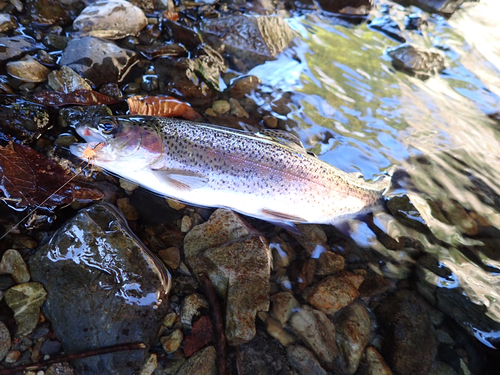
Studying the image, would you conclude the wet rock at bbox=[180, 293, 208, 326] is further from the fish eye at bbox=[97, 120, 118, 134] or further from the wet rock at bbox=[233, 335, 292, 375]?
the fish eye at bbox=[97, 120, 118, 134]

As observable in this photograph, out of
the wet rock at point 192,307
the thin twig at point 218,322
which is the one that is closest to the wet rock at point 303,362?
the thin twig at point 218,322

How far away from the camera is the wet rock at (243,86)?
451cm

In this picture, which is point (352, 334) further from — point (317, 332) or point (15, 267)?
point (15, 267)

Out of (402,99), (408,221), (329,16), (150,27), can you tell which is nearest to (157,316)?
(408,221)

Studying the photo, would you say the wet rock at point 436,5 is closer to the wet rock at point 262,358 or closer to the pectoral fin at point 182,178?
the pectoral fin at point 182,178

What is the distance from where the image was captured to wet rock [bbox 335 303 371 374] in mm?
2959

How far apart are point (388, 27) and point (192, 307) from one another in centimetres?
757

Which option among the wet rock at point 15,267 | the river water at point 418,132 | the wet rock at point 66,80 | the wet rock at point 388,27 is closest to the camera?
the wet rock at point 15,267

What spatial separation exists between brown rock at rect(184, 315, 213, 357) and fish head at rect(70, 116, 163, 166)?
1743 millimetres

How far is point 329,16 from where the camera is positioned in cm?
694

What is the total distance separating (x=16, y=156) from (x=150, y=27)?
309cm

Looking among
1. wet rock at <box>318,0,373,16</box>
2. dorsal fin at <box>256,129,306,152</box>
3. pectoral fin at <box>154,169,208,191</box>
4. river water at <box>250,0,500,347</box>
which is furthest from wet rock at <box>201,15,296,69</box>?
pectoral fin at <box>154,169,208,191</box>

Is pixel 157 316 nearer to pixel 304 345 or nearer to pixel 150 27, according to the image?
pixel 304 345

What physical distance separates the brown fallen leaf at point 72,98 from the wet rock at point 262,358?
334 cm
